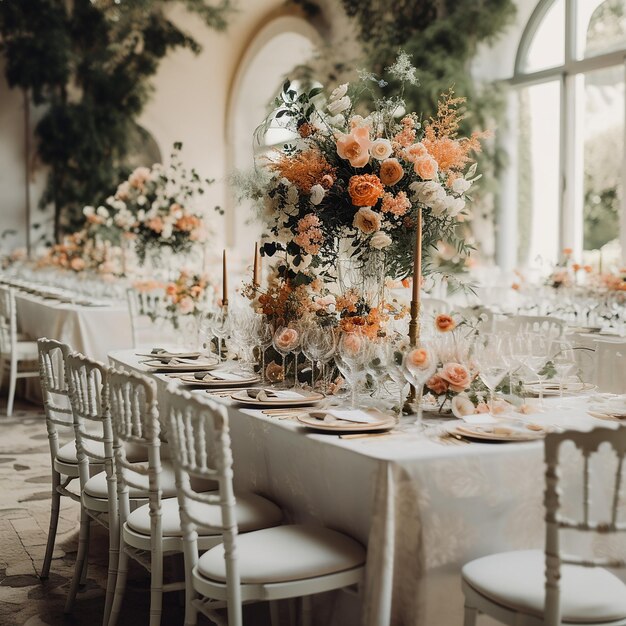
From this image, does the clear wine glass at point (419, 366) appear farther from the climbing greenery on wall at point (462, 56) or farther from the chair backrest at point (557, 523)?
the climbing greenery on wall at point (462, 56)

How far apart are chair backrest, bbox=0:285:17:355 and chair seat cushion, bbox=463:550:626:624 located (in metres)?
5.28

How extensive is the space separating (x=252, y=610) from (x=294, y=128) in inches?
70.4

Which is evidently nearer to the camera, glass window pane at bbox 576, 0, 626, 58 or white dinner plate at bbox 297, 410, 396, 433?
white dinner plate at bbox 297, 410, 396, 433

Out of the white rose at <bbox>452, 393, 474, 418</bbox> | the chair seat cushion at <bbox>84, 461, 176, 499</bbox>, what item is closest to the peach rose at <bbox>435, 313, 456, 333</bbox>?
the white rose at <bbox>452, 393, 474, 418</bbox>

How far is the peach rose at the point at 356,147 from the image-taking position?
10.3 feet

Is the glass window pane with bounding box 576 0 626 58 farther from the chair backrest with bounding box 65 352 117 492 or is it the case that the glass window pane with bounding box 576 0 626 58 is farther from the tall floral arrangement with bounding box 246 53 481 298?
the chair backrest with bounding box 65 352 117 492

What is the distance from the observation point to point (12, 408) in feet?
24.1

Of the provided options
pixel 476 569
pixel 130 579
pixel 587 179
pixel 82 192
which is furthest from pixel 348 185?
pixel 82 192

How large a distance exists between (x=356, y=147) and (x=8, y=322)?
186 inches

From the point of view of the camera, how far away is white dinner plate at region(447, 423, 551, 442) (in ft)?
8.14

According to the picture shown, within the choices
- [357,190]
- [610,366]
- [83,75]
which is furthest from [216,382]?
[83,75]

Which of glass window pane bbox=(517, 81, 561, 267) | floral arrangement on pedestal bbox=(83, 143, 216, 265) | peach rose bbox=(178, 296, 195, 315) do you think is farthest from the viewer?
glass window pane bbox=(517, 81, 561, 267)

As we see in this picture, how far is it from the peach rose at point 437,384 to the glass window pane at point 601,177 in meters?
6.07

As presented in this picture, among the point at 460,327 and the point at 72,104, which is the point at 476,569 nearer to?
the point at 460,327
